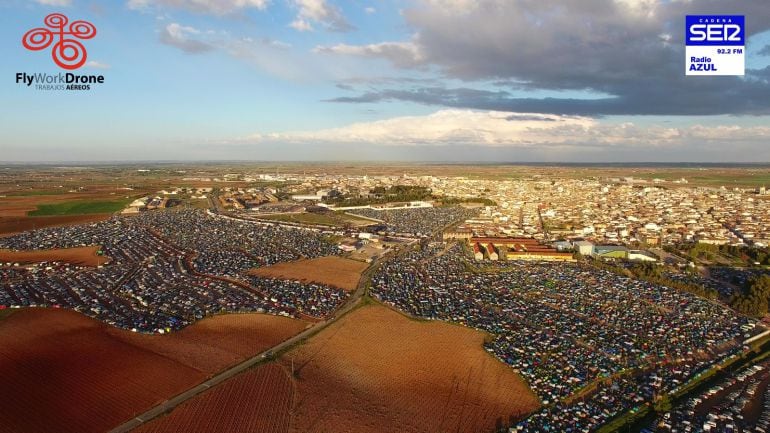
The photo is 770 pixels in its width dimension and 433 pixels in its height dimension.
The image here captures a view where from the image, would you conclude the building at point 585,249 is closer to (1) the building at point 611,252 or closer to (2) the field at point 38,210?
(1) the building at point 611,252

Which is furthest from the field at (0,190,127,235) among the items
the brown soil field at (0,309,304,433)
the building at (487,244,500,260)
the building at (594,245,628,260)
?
the building at (594,245,628,260)

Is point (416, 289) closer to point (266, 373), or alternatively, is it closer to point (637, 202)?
point (266, 373)

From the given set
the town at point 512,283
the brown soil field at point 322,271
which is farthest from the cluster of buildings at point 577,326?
the brown soil field at point 322,271

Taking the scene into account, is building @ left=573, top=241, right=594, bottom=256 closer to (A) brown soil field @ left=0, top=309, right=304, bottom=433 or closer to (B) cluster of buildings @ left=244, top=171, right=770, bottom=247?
(B) cluster of buildings @ left=244, top=171, right=770, bottom=247

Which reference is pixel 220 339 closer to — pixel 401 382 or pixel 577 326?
pixel 401 382

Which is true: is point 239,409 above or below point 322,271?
below

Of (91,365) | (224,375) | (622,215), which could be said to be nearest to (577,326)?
(224,375)
